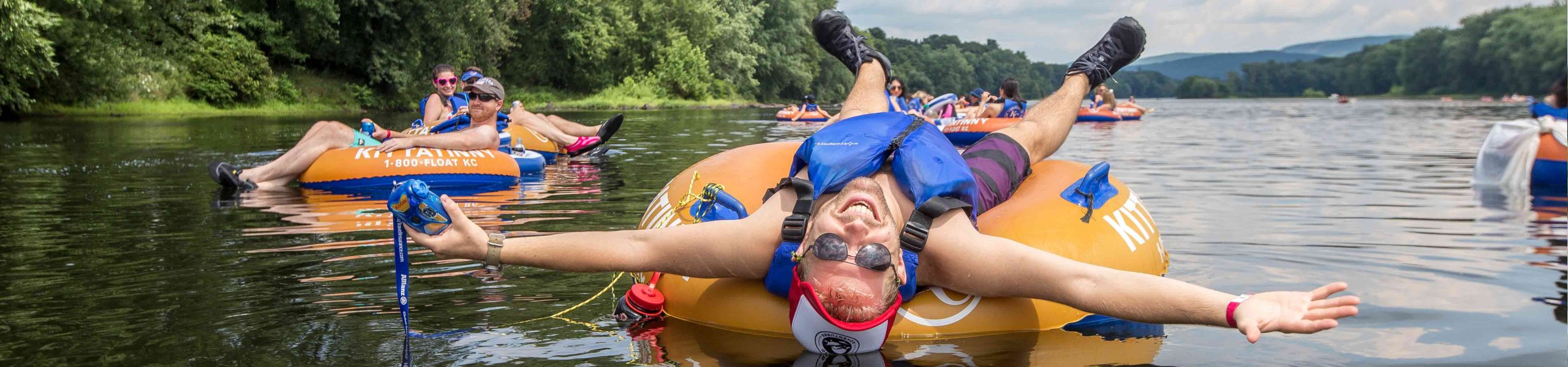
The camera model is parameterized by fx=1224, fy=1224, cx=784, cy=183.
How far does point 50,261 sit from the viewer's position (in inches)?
227

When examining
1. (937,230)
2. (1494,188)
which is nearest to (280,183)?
(937,230)

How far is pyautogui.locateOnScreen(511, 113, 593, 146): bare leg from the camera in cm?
1336

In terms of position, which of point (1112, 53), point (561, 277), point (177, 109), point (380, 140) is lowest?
point (177, 109)

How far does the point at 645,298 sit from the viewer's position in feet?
14.6

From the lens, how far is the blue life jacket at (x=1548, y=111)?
9.34 meters

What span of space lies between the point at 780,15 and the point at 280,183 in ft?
168

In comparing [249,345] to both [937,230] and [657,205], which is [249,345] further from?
[937,230]

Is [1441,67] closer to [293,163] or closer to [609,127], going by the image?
[609,127]

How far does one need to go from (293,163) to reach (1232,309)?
8.39m

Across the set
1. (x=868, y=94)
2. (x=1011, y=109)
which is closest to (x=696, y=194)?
(x=868, y=94)

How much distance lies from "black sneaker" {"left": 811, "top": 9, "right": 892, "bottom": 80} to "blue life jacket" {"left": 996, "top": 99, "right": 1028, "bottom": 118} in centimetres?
1306

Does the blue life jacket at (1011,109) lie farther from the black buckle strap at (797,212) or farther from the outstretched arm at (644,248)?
the outstretched arm at (644,248)

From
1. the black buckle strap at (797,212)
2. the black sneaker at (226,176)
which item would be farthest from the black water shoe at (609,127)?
the black buckle strap at (797,212)

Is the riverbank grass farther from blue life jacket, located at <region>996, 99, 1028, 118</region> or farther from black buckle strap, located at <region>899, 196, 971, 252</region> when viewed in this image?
black buckle strap, located at <region>899, 196, 971, 252</region>
